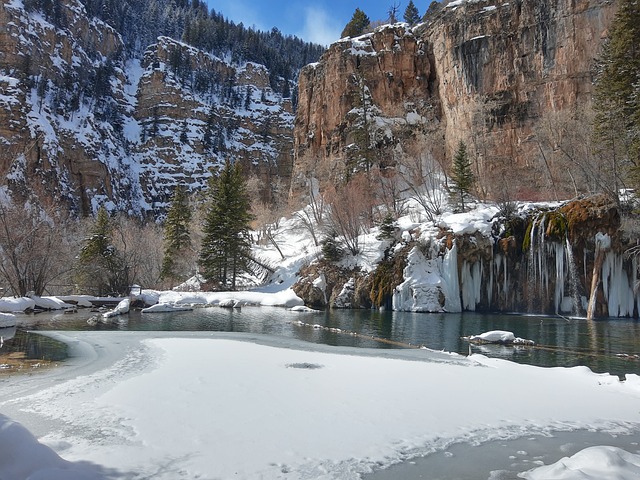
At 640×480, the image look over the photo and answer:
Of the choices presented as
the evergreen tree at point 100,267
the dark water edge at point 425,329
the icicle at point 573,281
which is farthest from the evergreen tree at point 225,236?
the icicle at point 573,281

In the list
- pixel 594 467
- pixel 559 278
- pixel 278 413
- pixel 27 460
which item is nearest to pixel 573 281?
pixel 559 278

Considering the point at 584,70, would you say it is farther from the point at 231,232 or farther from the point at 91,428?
the point at 91,428

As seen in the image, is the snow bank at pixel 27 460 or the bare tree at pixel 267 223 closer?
the snow bank at pixel 27 460

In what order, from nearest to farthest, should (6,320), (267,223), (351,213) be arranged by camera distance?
(6,320)
(351,213)
(267,223)

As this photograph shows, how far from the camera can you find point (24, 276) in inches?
989

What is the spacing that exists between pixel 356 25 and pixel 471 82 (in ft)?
84.1

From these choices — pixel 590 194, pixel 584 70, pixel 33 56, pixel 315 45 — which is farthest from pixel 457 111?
pixel 315 45

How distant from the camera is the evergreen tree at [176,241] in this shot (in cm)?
3822

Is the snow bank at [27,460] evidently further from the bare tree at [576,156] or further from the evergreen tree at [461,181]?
Result: the evergreen tree at [461,181]

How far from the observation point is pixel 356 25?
6178cm

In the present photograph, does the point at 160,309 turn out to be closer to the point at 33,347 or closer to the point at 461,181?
the point at 33,347

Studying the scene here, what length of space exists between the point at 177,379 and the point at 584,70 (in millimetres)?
42342

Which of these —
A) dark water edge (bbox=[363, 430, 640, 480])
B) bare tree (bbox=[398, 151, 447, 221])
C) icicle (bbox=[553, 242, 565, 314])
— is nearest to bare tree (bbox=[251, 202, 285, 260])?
bare tree (bbox=[398, 151, 447, 221])

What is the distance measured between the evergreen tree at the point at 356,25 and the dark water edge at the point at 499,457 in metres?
63.9
